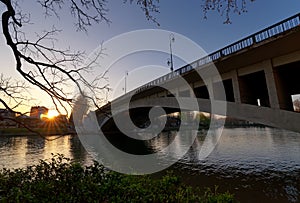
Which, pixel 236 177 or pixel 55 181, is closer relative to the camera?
pixel 55 181

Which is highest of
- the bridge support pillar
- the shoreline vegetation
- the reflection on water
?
the bridge support pillar

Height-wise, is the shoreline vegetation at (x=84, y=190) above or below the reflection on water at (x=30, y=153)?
above

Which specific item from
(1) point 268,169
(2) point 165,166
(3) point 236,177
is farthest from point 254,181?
(2) point 165,166

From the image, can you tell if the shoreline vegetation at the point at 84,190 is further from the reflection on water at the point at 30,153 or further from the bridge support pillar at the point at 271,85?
the bridge support pillar at the point at 271,85

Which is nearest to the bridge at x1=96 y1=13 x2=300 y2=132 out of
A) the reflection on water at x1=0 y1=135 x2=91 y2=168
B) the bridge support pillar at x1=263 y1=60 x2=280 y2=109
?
the bridge support pillar at x1=263 y1=60 x2=280 y2=109

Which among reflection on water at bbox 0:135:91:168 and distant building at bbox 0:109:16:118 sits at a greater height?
distant building at bbox 0:109:16:118

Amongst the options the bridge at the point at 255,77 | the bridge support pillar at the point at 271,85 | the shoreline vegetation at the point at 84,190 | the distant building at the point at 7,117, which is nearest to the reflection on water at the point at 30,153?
the shoreline vegetation at the point at 84,190

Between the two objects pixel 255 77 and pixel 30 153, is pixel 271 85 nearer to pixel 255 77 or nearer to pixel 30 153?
pixel 255 77

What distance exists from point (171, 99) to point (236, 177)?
8.83 metres

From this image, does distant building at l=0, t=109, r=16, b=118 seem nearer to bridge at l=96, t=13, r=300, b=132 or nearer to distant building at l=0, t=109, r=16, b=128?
distant building at l=0, t=109, r=16, b=128

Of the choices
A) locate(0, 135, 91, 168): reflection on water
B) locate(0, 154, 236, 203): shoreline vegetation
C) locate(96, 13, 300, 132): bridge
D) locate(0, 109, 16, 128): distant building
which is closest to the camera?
locate(0, 109, 16, 128): distant building

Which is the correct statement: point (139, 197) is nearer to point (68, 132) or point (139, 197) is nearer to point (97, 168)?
point (97, 168)

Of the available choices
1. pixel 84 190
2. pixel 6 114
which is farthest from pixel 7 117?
pixel 84 190

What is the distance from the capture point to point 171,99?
17547 mm
